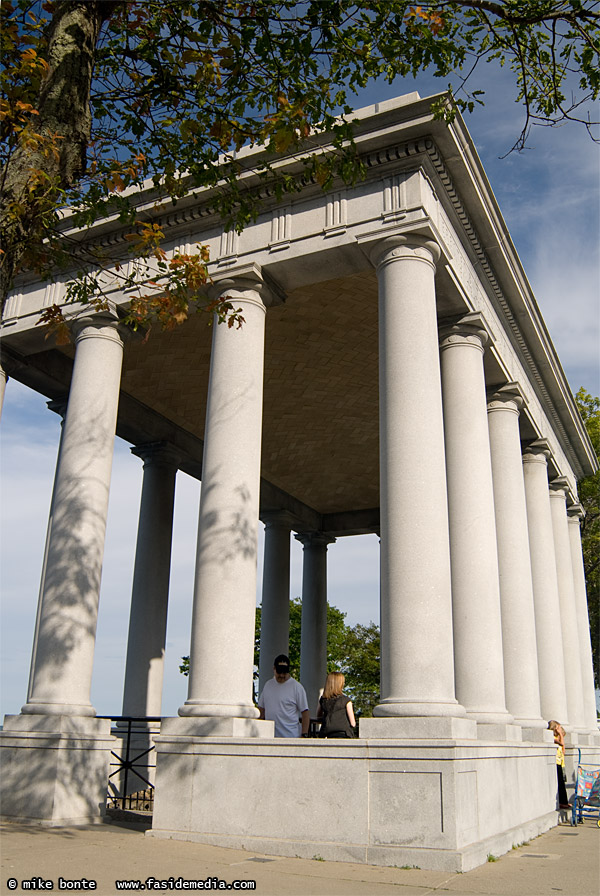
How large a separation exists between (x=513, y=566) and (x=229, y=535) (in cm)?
1180

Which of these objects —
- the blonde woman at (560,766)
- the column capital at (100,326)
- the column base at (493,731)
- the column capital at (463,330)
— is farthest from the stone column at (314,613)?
the column capital at (100,326)

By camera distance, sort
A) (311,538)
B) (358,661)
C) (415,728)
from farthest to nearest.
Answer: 1. (358,661)
2. (311,538)
3. (415,728)

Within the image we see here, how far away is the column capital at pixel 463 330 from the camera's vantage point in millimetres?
22359

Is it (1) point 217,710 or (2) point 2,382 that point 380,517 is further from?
(2) point 2,382

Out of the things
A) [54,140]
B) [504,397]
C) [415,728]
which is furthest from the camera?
[504,397]

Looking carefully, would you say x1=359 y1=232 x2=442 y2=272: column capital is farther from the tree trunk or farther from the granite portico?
the tree trunk

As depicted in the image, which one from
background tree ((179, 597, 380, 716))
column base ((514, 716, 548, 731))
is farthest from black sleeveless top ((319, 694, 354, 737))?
background tree ((179, 597, 380, 716))

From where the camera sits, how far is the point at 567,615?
119 feet

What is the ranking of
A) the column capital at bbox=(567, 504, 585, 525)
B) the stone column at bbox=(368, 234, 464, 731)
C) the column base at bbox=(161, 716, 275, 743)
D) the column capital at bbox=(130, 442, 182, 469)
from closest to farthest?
the stone column at bbox=(368, 234, 464, 731)
the column base at bbox=(161, 716, 275, 743)
the column capital at bbox=(130, 442, 182, 469)
the column capital at bbox=(567, 504, 585, 525)

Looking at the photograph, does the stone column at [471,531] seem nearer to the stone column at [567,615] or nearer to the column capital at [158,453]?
the column capital at [158,453]

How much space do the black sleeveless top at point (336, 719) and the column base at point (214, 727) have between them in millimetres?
1287

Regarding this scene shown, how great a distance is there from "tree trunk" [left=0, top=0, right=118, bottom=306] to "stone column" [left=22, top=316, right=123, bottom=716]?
30.9 feet

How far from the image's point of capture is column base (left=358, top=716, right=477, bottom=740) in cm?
1447

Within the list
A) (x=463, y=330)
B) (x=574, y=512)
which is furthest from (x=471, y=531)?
(x=574, y=512)
